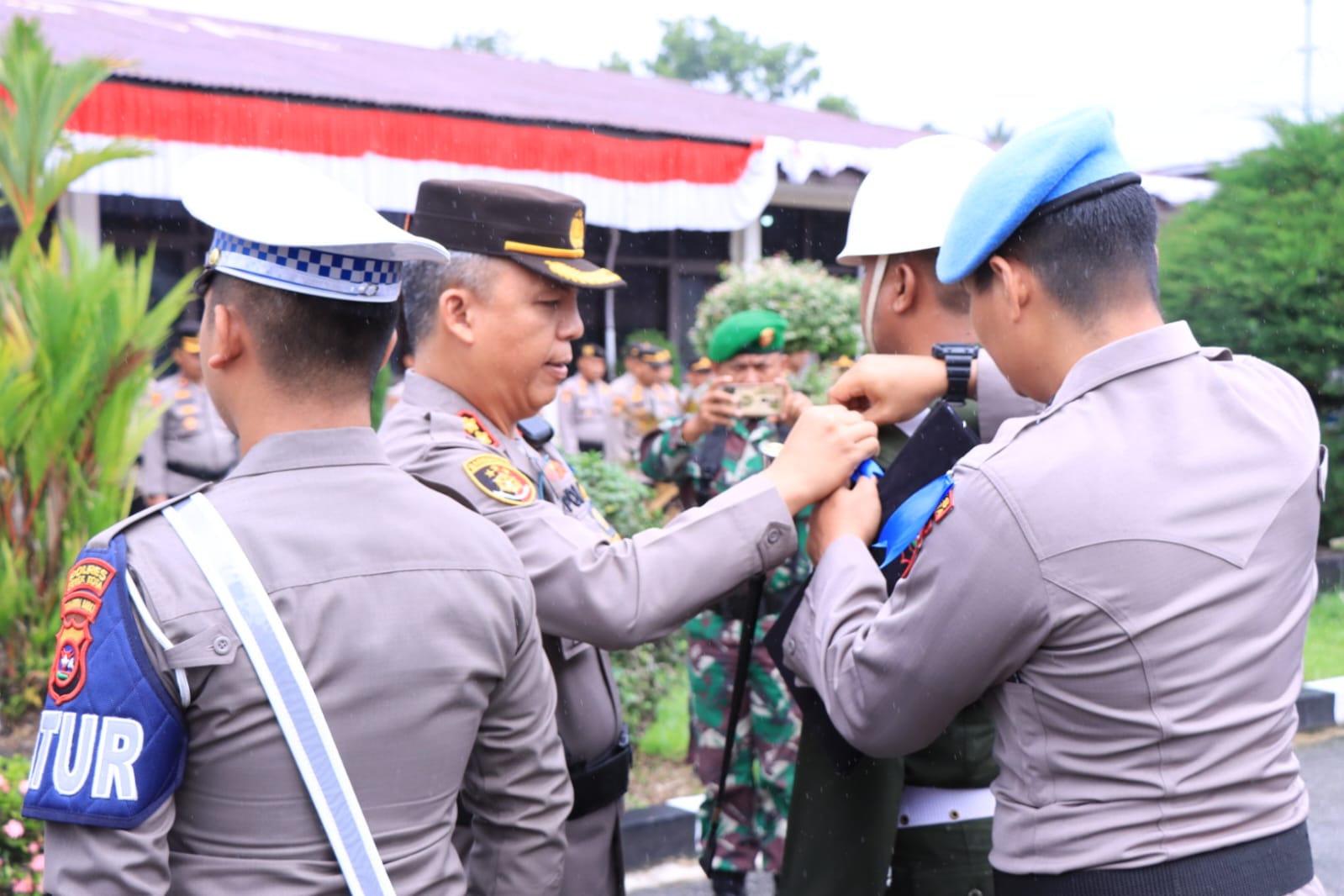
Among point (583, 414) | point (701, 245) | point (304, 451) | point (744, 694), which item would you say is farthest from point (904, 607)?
point (701, 245)

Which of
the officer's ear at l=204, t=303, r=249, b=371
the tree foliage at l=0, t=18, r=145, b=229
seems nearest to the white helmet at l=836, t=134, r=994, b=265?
the officer's ear at l=204, t=303, r=249, b=371

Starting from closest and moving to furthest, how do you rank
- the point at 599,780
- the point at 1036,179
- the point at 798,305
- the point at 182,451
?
the point at 1036,179, the point at 599,780, the point at 798,305, the point at 182,451

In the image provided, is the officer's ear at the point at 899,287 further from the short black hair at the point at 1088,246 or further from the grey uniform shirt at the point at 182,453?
the grey uniform shirt at the point at 182,453

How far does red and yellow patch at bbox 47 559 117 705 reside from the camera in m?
1.44

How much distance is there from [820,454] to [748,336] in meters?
3.47

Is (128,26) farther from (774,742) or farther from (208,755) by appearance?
(208,755)

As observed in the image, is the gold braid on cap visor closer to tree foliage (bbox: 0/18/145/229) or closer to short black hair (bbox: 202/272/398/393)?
short black hair (bbox: 202/272/398/393)

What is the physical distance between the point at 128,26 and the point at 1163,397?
1314 cm

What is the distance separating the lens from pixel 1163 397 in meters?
1.67

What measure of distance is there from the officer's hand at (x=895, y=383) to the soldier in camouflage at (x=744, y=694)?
2.11 metres

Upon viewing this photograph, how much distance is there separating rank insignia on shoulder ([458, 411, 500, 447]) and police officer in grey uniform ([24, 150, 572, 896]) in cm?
58

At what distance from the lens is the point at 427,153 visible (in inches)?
413

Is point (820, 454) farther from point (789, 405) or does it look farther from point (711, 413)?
point (711, 413)

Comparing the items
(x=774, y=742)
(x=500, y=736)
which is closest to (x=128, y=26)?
(x=774, y=742)
